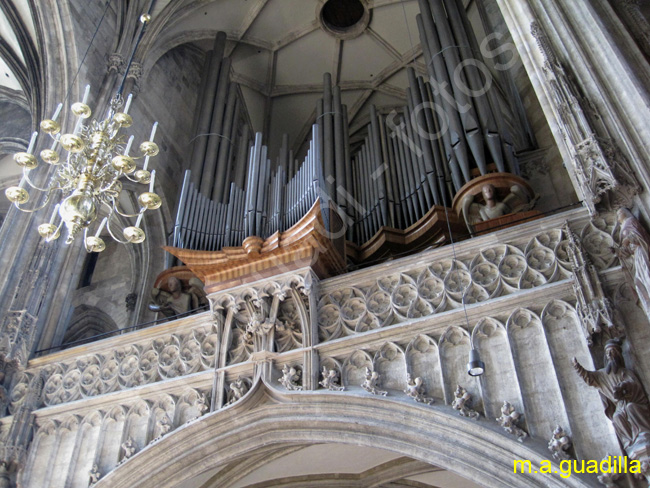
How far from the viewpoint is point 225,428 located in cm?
700

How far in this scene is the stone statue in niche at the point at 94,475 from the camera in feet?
23.7

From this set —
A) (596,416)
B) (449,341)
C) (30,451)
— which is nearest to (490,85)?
(449,341)

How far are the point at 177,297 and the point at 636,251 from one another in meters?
6.31

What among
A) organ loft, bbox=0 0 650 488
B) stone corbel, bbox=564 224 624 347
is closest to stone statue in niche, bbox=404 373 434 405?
organ loft, bbox=0 0 650 488

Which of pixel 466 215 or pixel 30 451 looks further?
pixel 466 215

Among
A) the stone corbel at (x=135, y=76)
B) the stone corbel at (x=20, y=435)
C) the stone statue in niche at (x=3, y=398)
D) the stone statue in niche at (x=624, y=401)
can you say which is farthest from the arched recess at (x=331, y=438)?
the stone corbel at (x=135, y=76)

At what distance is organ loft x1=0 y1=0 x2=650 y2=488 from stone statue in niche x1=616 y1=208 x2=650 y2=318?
1.2 inches

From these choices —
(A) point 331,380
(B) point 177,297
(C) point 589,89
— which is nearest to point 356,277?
(A) point 331,380

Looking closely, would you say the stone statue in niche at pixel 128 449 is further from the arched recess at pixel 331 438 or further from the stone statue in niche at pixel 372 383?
the stone statue in niche at pixel 372 383

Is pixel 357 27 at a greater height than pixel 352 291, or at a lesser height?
greater

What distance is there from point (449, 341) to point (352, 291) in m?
1.34

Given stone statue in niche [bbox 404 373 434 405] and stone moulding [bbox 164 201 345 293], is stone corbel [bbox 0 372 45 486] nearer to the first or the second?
stone moulding [bbox 164 201 345 293]

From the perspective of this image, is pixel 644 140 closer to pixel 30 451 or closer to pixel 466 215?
pixel 466 215

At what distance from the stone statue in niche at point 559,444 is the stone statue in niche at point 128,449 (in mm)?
4374
